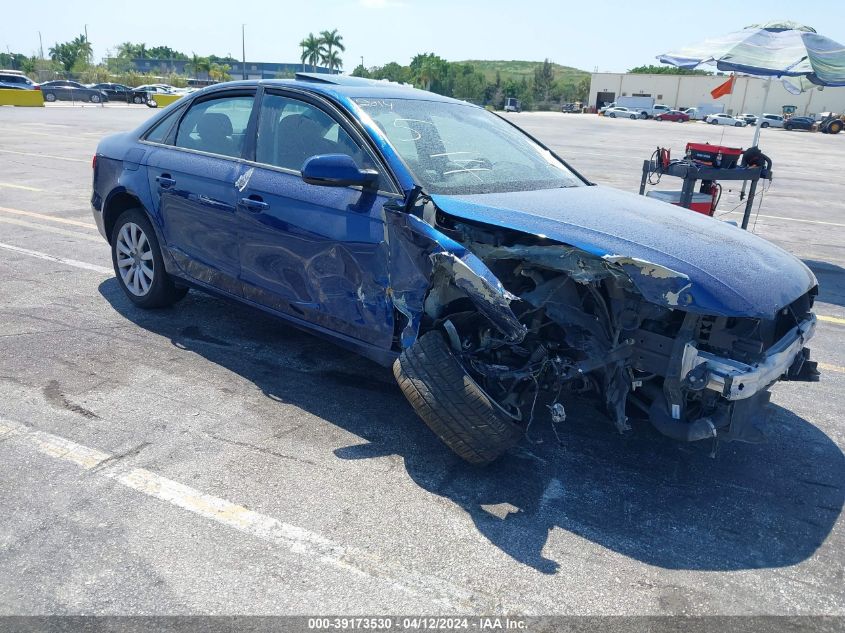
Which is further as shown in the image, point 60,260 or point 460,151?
point 60,260

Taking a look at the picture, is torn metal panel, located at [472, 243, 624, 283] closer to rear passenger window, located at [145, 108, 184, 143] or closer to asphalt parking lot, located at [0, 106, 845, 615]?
asphalt parking lot, located at [0, 106, 845, 615]

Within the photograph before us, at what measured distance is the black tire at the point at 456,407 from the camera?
3205 mm

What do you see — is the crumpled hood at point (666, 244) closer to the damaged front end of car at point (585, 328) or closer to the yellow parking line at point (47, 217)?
the damaged front end of car at point (585, 328)

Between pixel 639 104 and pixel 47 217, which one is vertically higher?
pixel 639 104

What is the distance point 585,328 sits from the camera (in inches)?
131

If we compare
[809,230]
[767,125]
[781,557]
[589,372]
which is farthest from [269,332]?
[767,125]

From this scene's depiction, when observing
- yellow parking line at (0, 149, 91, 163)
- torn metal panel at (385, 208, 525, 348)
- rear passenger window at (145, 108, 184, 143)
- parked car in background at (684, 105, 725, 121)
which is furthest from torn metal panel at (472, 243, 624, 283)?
parked car in background at (684, 105, 725, 121)

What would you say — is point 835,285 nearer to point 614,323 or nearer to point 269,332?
point 614,323

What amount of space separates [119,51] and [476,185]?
15270cm

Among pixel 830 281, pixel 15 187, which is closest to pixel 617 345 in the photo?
pixel 830 281

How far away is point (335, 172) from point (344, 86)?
3.41 feet

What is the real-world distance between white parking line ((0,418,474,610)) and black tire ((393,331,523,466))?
729 mm

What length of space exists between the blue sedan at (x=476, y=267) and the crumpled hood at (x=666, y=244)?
1 centimetres

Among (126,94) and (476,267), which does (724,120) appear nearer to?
(126,94)
